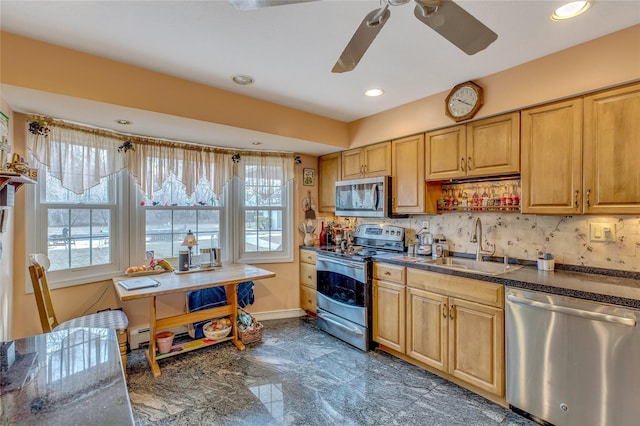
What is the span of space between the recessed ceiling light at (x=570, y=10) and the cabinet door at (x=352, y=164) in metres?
2.09

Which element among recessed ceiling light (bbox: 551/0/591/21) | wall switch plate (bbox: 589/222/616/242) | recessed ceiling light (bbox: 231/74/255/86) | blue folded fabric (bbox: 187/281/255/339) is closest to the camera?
recessed ceiling light (bbox: 551/0/591/21)

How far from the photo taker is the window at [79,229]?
2617 millimetres

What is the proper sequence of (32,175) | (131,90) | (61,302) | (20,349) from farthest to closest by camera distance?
(61,302), (131,90), (32,175), (20,349)

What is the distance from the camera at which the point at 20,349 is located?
108cm

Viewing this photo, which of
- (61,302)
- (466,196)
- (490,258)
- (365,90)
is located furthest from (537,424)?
(61,302)

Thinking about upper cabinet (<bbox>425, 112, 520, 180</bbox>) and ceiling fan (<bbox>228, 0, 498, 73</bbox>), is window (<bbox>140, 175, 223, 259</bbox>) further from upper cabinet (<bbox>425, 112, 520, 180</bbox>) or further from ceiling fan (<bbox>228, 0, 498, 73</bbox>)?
ceiling fan (<bbox>228, 0, 498, 73</bbox>)

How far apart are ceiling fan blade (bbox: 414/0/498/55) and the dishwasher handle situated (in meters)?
1.55

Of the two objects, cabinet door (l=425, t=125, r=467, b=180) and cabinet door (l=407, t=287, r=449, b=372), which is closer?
cabinet door (l=407, t=287, r=449, b=372)

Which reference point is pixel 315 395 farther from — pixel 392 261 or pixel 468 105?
pixel 468 105

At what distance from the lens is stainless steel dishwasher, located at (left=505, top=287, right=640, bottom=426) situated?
1619 millimetres

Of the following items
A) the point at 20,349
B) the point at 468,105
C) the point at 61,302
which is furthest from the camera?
the point at 61,302

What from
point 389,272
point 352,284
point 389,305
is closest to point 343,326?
point 352,284

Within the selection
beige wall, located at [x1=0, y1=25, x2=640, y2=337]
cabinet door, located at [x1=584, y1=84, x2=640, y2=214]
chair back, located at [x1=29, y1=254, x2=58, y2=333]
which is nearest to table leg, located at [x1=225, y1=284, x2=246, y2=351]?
beige wall, located at [x1=0, y1=25, x2=640, y2=337]

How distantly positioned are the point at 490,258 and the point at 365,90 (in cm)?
185
